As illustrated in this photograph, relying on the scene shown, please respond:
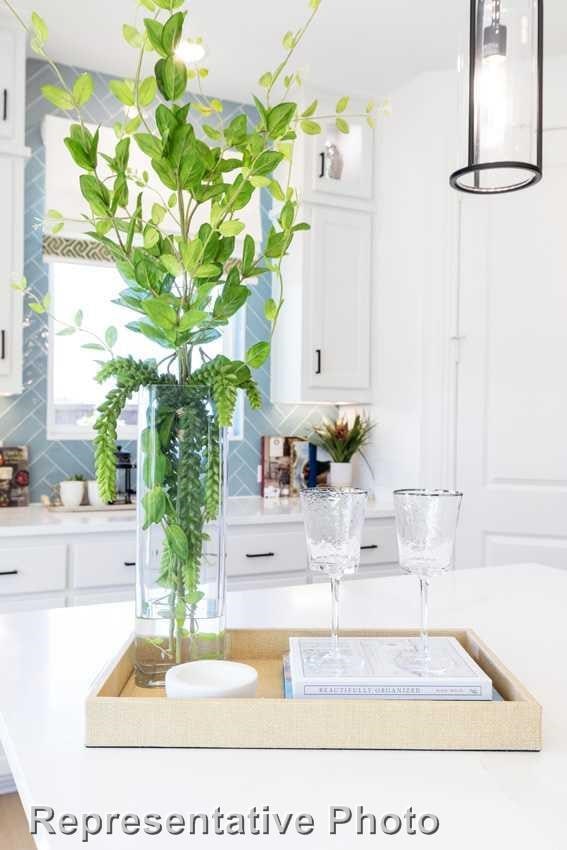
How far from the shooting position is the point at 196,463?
90 centimetres

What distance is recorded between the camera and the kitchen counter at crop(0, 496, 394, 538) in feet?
8.25

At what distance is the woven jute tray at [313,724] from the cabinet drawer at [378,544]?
228cm

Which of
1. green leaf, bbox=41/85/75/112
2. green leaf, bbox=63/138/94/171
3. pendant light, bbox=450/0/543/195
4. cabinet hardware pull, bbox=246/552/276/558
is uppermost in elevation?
pendant light, bbox=450/0/543/195

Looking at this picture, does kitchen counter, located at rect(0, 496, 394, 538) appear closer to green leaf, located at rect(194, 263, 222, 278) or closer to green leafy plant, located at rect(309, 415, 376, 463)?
green leafy plant, located at rect(309, 415, 376, 463)

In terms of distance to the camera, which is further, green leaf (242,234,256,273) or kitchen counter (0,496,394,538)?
kitchen counter (0,496,394,538)

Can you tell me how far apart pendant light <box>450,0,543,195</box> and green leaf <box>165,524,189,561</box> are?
2.63 feet

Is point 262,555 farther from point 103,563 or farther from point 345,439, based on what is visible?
point 345,439

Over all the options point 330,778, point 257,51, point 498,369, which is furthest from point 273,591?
point 257,51

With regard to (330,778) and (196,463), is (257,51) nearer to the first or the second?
(196,463)

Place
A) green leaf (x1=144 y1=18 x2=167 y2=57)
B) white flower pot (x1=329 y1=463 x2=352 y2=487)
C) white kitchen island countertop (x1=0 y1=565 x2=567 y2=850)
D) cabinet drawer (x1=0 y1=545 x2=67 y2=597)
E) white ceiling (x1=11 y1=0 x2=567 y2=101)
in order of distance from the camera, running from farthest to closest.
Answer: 1. white flower pot (x1=329 y1=463 x2=352 y2=487)
2. white ceiling (x1=11 y1=0 x2=567 y2=101)
3. cabinet drawer (x1=0 y1=545 x2=67 y2=597)
4. green leaf (x1=144 y1=18 x2=167 y2=57)
5. white kitchen island countertop (x1=0 y1=565 x2=567 y2=850)

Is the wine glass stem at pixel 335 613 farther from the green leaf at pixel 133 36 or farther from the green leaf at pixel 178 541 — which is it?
the green leaf at pixel 133 36

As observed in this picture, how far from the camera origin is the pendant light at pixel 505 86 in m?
1.20

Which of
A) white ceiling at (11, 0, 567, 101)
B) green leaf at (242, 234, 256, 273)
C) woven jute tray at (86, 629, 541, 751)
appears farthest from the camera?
white ceiling at (11, 0, 567, 101)

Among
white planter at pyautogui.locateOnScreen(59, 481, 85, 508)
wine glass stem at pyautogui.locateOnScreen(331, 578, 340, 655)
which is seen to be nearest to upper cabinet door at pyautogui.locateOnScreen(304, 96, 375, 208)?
white planter at pyautogui.locateOnScreen(59, 481, 85, 508)
